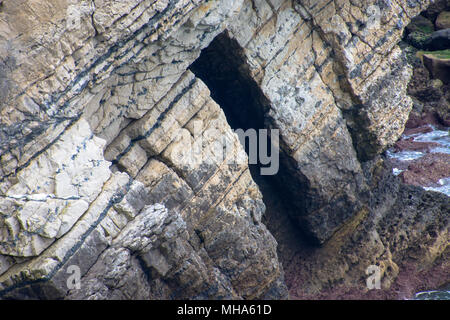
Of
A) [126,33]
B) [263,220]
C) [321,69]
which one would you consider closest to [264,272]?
[263,220]

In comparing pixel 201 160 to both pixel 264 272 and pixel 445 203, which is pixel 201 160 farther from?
pixel 445 203
